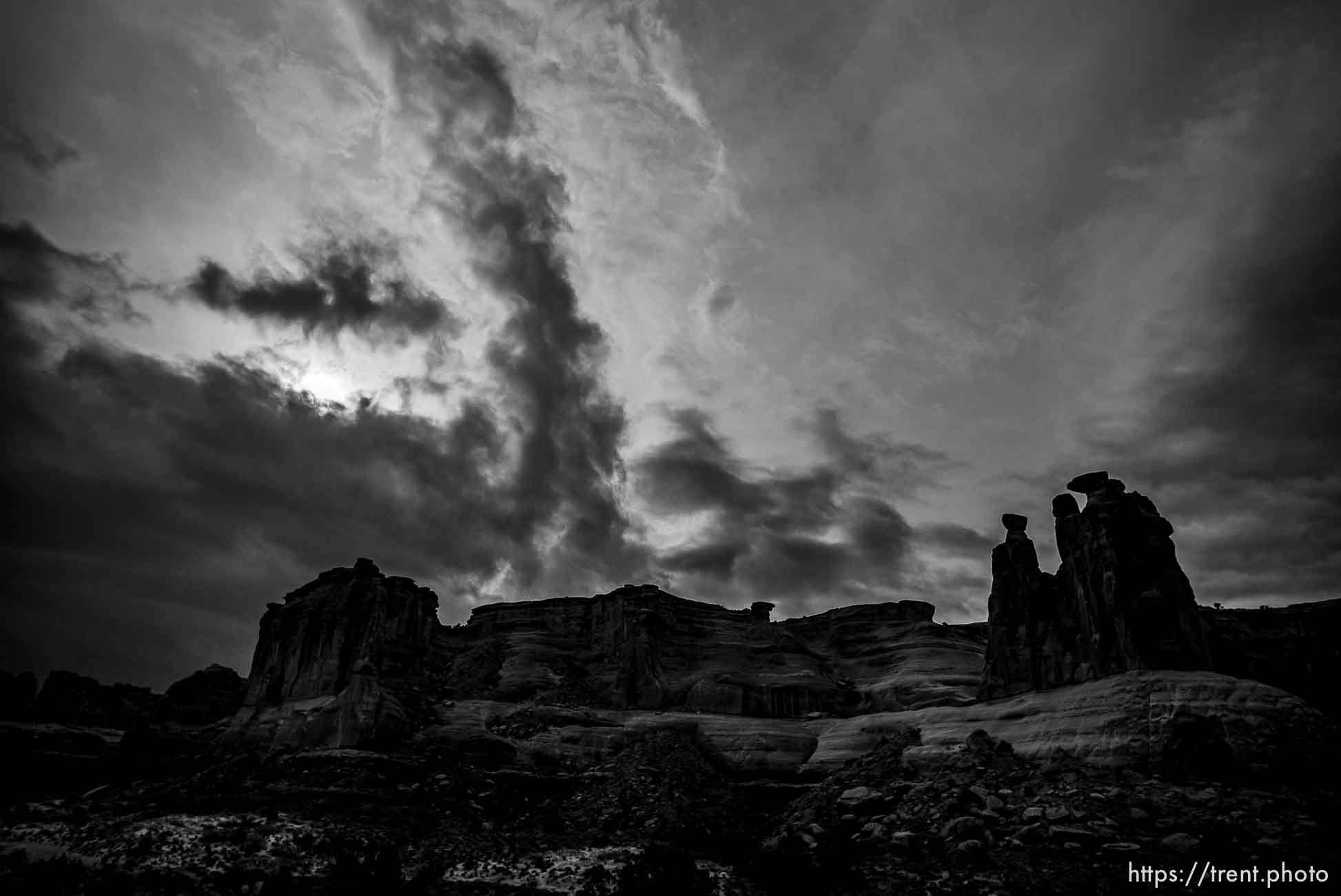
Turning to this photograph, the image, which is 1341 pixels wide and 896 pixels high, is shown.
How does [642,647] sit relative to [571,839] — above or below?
above

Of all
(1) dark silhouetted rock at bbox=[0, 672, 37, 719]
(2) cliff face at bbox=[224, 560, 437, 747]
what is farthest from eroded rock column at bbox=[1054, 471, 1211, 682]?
(1) dark silhouetted rock at bbox=[0, 672, 37, 719]

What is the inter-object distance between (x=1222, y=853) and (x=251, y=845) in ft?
173

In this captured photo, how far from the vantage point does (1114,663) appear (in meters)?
50.2

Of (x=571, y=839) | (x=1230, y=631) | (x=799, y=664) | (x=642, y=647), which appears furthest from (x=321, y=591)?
(x=1230, y=631)

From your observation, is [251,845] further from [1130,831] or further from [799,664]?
[799,664]

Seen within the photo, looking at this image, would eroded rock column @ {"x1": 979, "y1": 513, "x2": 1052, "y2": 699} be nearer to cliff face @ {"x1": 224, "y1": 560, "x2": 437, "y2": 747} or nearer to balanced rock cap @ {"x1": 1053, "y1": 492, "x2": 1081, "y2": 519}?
balanced rock cap @ {"x1": 1053, "y1": 492, "x2": 1081, "y2": 519}

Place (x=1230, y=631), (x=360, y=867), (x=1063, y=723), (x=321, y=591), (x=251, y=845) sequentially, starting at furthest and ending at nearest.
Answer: (x=321, y=591)
(x=1230, y=631)
(x=1063, y=723)
(x=251, y=845)
(x=360, y=867)

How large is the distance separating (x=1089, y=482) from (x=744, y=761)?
41.3m

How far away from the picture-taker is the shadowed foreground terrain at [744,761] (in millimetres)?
36812

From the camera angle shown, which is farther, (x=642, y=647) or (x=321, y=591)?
(x=642, y=647)

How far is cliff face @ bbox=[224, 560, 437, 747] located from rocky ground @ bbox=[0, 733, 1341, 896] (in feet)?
26.2

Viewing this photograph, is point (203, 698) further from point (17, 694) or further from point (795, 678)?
point (795, 678)

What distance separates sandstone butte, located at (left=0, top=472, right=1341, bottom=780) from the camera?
152 feet

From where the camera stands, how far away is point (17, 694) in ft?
363
